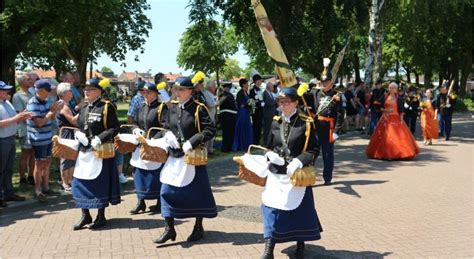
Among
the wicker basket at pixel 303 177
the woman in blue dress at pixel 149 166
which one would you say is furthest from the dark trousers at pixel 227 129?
the wicker basket at pixel 303 177

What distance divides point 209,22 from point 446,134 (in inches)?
355

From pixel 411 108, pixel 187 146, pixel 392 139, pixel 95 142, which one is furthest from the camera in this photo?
pixel 411 108

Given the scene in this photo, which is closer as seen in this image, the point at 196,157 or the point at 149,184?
the point at 196,157

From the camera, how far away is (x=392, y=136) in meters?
13.2

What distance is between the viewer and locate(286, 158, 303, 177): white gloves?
16.9 ft

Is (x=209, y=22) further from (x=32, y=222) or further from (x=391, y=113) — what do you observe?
(x=32, y=222)

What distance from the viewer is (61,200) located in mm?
8844

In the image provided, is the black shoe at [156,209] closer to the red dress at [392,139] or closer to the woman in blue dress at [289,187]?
the woman in blue dress at [289,187]

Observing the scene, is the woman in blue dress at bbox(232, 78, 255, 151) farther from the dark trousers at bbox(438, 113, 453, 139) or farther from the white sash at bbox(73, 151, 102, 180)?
the white sash at bbox(73, 151, 102, 180)

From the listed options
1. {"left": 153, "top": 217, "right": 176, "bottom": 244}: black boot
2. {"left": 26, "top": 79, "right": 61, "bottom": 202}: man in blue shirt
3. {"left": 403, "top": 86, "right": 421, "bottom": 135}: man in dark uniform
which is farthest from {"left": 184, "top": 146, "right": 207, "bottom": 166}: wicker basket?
{"left": 403, "top": 86, "right": 421, "bottom": 135}: man in dark uniform

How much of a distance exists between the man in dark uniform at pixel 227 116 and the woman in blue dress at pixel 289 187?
29.2ft

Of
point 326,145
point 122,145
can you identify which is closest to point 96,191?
point 122,145

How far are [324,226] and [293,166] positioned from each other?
218cm

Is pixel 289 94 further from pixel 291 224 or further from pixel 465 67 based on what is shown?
pixel 465 67
